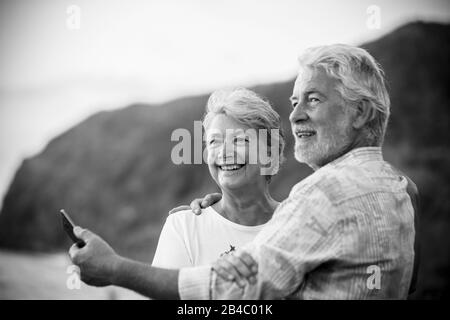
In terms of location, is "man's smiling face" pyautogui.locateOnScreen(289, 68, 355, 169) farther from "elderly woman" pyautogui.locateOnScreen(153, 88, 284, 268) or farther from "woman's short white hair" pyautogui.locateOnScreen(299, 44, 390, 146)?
"elderly woman" pyautogui.locateOnScreen(153, 88, 284, 268)

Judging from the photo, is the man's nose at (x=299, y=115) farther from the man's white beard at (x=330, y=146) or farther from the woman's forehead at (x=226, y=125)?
the woman's forehead at (x=226, y=125)

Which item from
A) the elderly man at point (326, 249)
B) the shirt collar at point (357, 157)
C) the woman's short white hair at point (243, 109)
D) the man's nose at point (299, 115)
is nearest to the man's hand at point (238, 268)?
the elderly man at point (326, 249)

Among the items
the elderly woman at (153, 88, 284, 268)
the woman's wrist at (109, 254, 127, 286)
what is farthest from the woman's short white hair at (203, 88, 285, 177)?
the woman's wrist at (109, 254, 127, 286)

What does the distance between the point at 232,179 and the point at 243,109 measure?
0.28 meters

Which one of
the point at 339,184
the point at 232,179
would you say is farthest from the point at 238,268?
the point at 232,179

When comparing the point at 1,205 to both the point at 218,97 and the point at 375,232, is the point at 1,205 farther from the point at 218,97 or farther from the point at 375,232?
the point at 375,232

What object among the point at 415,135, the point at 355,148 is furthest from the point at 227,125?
the point at 415,135

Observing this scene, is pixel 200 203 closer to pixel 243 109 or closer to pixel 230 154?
pixel 230 154

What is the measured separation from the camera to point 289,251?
1259 millimetres

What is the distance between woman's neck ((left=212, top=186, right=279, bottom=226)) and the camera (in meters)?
2.02

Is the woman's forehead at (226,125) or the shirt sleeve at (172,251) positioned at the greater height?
the woman's forehead at (226,125)

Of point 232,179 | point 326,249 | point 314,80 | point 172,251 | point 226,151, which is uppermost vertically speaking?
point 314,80

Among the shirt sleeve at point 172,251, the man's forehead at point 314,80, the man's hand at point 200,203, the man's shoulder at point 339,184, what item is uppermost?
the man's forehead at point 314,80

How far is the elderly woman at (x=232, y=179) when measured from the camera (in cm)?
189
